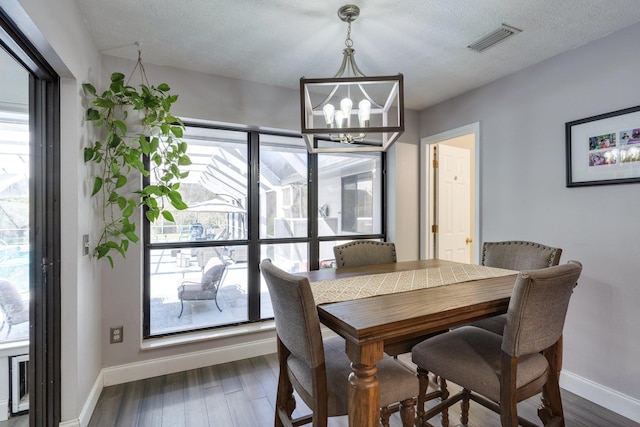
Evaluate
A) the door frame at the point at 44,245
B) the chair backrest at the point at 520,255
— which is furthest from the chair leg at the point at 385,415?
the door frame at the point at 44,245

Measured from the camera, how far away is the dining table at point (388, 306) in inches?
44.4

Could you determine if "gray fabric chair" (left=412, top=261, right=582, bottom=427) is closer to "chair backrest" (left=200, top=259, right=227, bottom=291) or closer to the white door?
"chair backrest" (left=200, top=259, right=227, bottom=291)

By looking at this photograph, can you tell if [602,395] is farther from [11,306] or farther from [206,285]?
[11,306]

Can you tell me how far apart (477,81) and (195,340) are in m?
3.38

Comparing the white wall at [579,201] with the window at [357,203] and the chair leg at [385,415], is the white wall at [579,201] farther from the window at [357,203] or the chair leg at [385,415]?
the chair leg at [385,415]

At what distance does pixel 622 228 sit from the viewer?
78.5 inches

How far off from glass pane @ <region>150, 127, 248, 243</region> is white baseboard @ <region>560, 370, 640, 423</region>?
111 inches

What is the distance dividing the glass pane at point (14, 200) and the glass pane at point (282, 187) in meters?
1.73

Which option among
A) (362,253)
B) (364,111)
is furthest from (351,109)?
(362,253)

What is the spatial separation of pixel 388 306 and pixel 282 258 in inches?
74.8

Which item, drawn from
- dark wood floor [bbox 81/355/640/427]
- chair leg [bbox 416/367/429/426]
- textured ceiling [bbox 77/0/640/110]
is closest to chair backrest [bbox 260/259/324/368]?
chair leg [bbox 416/367/429/426]

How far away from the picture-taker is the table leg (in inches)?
43.9

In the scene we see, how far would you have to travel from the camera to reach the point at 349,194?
3502mm

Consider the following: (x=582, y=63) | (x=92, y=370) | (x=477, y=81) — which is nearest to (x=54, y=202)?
(x=92, y=370)
